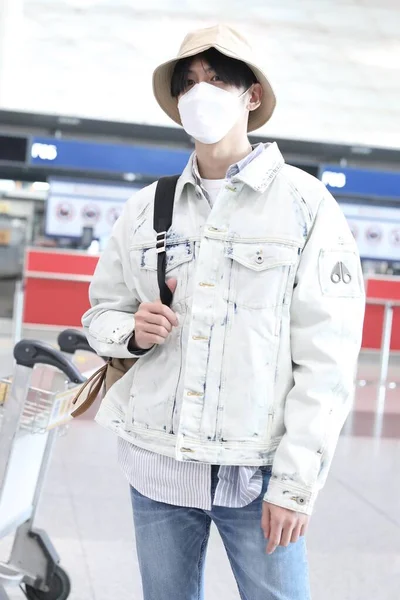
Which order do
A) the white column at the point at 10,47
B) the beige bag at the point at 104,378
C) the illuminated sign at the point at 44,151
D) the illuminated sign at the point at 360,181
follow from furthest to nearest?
the illuminated sign at the point at 360,181, the illuminated sign at the point at 44,151, the white column at the point at 10,47, the beige bag at the point at 104,378

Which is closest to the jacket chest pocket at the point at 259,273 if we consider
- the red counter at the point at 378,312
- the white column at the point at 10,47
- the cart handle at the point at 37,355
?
the cart handle at the point at 37,355

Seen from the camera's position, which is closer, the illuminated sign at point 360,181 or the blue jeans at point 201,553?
the blue jeans at point 201,553

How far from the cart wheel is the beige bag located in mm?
1234

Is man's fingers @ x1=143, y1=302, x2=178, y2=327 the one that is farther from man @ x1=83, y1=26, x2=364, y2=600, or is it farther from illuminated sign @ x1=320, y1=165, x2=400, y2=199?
illuminated sign @ x1=320, y1=165, x2=400, y2=199

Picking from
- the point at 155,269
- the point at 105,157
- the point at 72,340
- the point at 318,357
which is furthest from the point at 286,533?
the point at 105,157

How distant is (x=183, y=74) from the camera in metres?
1.60

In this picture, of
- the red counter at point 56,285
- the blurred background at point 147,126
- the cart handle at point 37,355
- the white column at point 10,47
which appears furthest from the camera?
the white column at point 10,47

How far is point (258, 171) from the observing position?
149 centimetres

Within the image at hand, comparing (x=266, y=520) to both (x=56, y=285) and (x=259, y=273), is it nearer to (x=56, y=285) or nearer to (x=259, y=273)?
(x=259, y=273)

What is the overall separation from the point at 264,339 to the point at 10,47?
1221 centimetres

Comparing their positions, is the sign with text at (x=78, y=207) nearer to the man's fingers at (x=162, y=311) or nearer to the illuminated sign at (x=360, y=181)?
the illuminated sign at (x=360, y=181)

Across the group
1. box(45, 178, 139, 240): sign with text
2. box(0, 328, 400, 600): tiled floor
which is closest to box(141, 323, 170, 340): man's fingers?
box(0, 328, 400, 600): tiled floor

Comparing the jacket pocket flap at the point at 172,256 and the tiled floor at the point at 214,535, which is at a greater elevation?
the jacket pocket flap at the point at 172,256

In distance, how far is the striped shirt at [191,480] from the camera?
1440 mm
